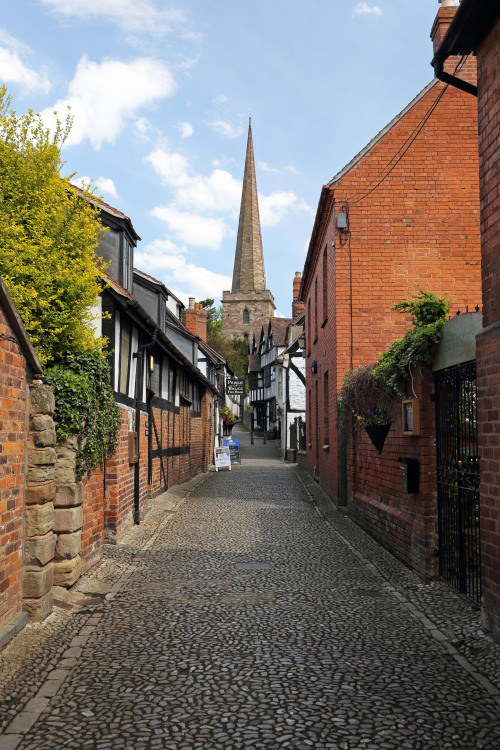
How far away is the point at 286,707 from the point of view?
3.69 m

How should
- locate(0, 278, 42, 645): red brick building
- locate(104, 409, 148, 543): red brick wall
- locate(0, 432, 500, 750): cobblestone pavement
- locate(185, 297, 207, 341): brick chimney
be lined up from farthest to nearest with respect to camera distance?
locate(185, 297, 207, 341): brick chimney < locate(104, 409, 148, 543): red brick wall < locate(0, 278, 42, 645): red brick building < locate(0, 432, 500, 750): cobblestone pavement

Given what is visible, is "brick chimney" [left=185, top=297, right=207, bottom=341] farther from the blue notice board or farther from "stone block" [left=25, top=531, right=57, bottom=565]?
"stone block" [left=25, top=531, right=57, bottom=565]

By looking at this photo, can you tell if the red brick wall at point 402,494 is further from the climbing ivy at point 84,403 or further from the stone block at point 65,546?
the stone block at point 65,546

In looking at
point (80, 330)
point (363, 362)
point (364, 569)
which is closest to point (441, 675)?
point (364, 569)

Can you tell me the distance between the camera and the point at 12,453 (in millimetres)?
4988

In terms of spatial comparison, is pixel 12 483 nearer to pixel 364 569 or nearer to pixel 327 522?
pixel 364 569

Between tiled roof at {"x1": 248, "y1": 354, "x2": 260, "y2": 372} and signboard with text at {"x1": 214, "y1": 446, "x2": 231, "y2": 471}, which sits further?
tiled roof at {"x1": 248, "y1": 354, "x2": 260, "y2": 372}

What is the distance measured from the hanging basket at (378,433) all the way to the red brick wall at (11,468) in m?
4.94

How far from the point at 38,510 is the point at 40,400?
940 millimetres

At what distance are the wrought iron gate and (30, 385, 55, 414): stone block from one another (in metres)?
3.75

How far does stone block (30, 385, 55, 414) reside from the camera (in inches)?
216

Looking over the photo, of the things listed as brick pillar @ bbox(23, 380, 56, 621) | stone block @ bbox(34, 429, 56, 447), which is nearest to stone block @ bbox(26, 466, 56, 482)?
brick pillar @ bbox(23, 380, 56, 621)

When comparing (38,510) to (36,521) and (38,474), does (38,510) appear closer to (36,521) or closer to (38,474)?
(36,521)

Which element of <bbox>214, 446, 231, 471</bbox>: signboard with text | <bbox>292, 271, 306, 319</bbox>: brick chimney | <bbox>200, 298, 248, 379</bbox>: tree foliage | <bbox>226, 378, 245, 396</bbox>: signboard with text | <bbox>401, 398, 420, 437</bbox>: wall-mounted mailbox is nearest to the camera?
<bbox>401, 398, 420, 437</bbox>: wall-mounted mailbox
